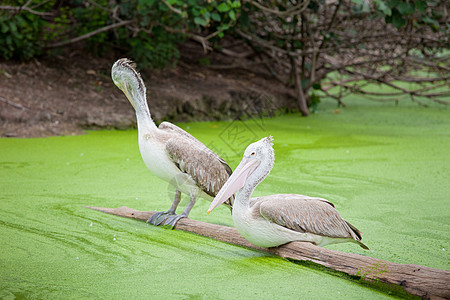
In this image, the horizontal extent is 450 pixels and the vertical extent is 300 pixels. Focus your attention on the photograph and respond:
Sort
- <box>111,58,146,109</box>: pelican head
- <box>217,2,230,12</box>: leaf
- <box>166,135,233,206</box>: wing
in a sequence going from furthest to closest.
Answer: <box>217,2,230,12</box>: leaf
<box>111,58,146,109</box>: pelican head
<box>166,135,233,206</box>: wing

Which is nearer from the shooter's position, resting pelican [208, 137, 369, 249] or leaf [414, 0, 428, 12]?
resting pelican [208, 137, 369, 249]

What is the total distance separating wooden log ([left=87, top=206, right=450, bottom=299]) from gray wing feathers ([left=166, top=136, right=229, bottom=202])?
352mm

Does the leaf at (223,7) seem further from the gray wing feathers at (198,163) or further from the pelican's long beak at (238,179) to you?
the pelican's long beak at (238,179)

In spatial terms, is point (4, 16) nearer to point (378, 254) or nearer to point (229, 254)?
point (229, 254)

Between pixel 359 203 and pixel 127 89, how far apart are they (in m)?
1.82

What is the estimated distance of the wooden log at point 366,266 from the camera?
7.24ft

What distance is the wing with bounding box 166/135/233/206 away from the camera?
329 cm

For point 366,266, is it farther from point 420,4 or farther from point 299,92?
point 299,92

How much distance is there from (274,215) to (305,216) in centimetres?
18

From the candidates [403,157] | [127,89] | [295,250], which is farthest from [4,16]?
[295,250]

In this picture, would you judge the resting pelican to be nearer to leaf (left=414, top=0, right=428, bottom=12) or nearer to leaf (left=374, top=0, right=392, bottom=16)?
leaf (left=374, top=0, right=392, bottom=16)

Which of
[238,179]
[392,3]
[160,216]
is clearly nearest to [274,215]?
[238,179]

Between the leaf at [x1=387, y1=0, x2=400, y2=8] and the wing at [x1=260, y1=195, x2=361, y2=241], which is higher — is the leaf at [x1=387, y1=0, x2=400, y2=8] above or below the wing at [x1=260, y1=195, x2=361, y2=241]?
above

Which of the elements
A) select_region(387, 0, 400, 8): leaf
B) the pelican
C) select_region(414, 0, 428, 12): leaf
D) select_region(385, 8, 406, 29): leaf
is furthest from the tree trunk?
the pelican
